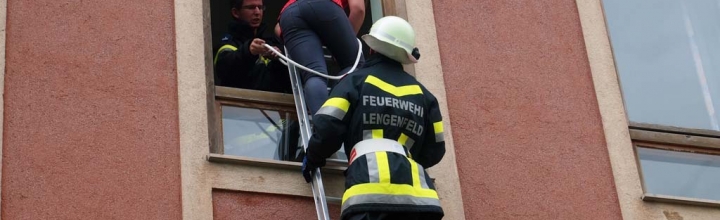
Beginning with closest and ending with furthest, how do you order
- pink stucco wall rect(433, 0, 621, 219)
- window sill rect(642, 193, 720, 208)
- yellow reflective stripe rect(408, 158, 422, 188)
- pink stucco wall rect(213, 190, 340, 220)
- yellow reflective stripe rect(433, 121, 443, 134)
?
yellow reflective stripe rect(408, 158, 422, 188), pink stucco wall rect(213, 190, 340, 220), yellow reflective stripe rect(433, 121, 443, 134), pink stucco wall rect(433, 0, 621, 219), window sill rect(642, 193, 720, 208)

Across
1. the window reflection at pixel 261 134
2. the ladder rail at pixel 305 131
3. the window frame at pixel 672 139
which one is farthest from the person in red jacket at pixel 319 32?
the window frame at pixel 672 139

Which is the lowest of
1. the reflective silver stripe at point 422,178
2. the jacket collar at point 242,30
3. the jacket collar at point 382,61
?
the reflective silver stripe at point 422,178

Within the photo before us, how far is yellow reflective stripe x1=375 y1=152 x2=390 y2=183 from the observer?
1020cm

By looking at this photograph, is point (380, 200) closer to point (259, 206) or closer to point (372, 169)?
point (372, 169)

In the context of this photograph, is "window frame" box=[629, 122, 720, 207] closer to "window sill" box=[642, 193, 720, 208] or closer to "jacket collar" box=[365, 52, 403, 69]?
"window sill" box=[642, 193, 720, 208]

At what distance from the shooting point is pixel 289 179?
10891mm

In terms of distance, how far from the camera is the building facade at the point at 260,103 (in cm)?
1051

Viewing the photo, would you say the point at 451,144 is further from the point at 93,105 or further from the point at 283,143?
the point at 93,105

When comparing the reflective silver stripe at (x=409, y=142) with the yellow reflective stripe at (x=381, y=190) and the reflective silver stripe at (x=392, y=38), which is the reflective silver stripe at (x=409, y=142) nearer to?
the yellow reflective stripe at (x=381, y=190)

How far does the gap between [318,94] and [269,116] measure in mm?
489

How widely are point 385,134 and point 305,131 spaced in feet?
2.08

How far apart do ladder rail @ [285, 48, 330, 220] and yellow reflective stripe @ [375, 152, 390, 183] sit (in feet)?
1.40

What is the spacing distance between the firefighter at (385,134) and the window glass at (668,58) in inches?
82.0

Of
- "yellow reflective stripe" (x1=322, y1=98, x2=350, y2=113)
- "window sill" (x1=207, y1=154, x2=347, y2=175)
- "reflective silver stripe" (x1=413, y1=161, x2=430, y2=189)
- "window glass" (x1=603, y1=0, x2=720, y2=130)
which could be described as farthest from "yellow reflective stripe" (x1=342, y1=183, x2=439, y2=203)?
"window glass" (x1=603, y1=0, x2=720, y2=130)
